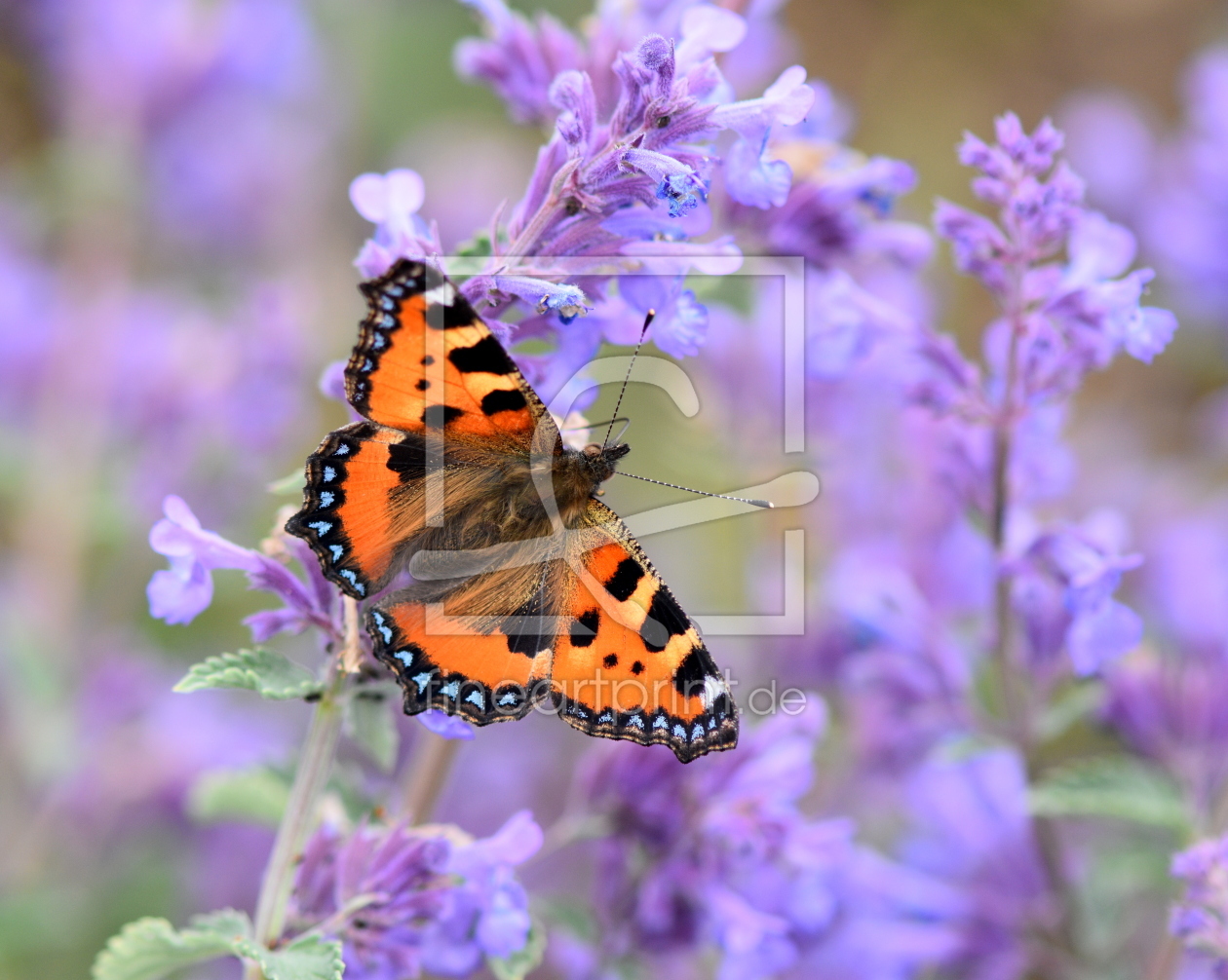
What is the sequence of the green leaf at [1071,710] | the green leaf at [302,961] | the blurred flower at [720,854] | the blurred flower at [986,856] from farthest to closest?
the blurred flower at [986,856] < the green leaf at [1071,710] < the blurred flower at [720,854] < the green leaf at [302,961]

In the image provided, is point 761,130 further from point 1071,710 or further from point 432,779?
point 1071,710

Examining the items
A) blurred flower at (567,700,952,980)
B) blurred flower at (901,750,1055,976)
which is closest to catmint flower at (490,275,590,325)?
blurred flower at (567,700,952,980)

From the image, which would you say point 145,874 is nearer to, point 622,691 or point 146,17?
point 622,691

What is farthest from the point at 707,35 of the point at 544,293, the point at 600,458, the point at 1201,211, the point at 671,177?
the point at 1201,211

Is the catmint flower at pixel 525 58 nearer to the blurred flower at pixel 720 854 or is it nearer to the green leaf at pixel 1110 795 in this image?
the blurred flower at pixel 720 854

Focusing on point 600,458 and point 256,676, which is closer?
point 256,676

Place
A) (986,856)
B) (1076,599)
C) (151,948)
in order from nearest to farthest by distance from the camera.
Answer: (151,948)
(1076,599)
(986,856)

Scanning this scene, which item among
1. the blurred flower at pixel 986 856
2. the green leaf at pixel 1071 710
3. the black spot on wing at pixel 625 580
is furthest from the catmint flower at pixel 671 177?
the blurred flower at pixel 986 856
